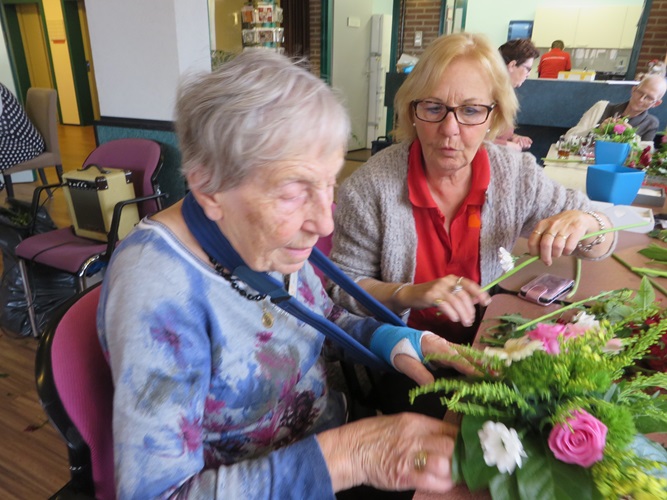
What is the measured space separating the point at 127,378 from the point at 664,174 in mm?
2763

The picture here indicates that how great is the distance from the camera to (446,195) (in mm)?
1516

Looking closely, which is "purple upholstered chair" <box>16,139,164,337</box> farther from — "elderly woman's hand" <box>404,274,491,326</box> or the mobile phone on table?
the mobile phone on table

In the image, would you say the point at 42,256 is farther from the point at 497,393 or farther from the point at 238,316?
the point at 497,393

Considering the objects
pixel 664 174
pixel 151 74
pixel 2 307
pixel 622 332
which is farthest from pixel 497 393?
pixel 151 74

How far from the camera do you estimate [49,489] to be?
70.8 inches

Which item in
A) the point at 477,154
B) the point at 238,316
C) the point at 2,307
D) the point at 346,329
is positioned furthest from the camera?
the point at 2,307

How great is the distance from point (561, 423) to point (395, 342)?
527 millimetres

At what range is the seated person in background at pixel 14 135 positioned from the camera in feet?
12.5

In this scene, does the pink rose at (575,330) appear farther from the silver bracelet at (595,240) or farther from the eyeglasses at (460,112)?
the eyeglasses at (460,112)

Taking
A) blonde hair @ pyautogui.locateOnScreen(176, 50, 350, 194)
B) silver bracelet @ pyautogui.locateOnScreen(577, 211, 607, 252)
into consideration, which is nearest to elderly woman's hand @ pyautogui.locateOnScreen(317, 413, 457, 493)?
blonde hair @ pyautogui.locateOnScreen(176, 50, 350, 194)

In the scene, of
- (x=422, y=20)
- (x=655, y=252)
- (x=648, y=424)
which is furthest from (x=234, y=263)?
(x=422, y=20)

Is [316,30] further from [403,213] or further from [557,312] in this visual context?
[557,312]

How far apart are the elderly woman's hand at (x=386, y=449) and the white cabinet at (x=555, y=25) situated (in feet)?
28.8

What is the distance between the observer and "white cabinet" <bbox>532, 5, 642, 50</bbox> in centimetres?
741
